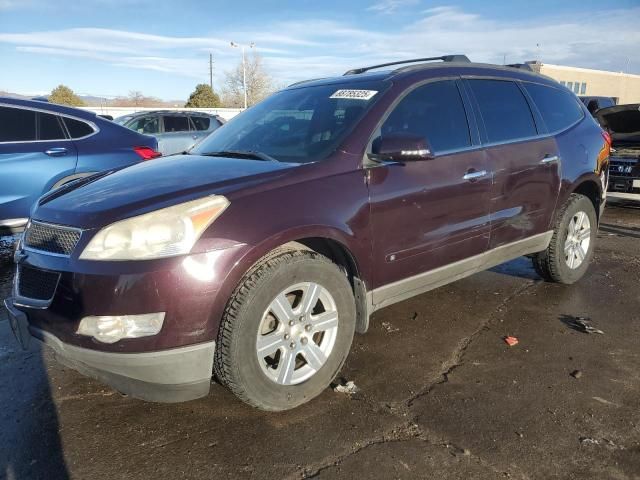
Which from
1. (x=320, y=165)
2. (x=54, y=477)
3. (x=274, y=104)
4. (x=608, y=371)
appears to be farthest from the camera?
(x=274, y=104)

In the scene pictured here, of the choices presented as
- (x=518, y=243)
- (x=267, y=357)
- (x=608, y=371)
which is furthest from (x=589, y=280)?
(x=267, y=357)

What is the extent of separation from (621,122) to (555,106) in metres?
5.99

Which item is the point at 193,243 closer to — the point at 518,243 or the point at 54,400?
the point at 54,400

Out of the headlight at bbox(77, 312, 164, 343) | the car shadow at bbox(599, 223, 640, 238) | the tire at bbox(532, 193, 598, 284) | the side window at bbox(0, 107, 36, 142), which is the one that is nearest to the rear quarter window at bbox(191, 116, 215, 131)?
the side window at bbox(0, 107, 36, 142)

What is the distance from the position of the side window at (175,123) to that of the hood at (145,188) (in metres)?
10.0

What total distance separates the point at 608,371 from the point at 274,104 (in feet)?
9.54

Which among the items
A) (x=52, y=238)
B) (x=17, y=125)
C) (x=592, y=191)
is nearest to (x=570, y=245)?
Answer: (x=592, y=191)

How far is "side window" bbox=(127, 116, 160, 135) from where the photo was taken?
12172 mm

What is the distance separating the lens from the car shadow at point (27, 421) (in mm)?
2326

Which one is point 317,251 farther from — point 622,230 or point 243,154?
point 622,230

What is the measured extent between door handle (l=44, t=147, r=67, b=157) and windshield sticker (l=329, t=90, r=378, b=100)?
3.46 metres

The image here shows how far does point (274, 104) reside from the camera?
13.0ft

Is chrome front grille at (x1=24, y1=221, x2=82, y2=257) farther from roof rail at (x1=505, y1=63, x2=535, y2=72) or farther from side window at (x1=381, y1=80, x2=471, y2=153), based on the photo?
roof rail at (x1=505, y1=63, x2=535, y2=72)

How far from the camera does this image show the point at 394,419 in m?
2.68
